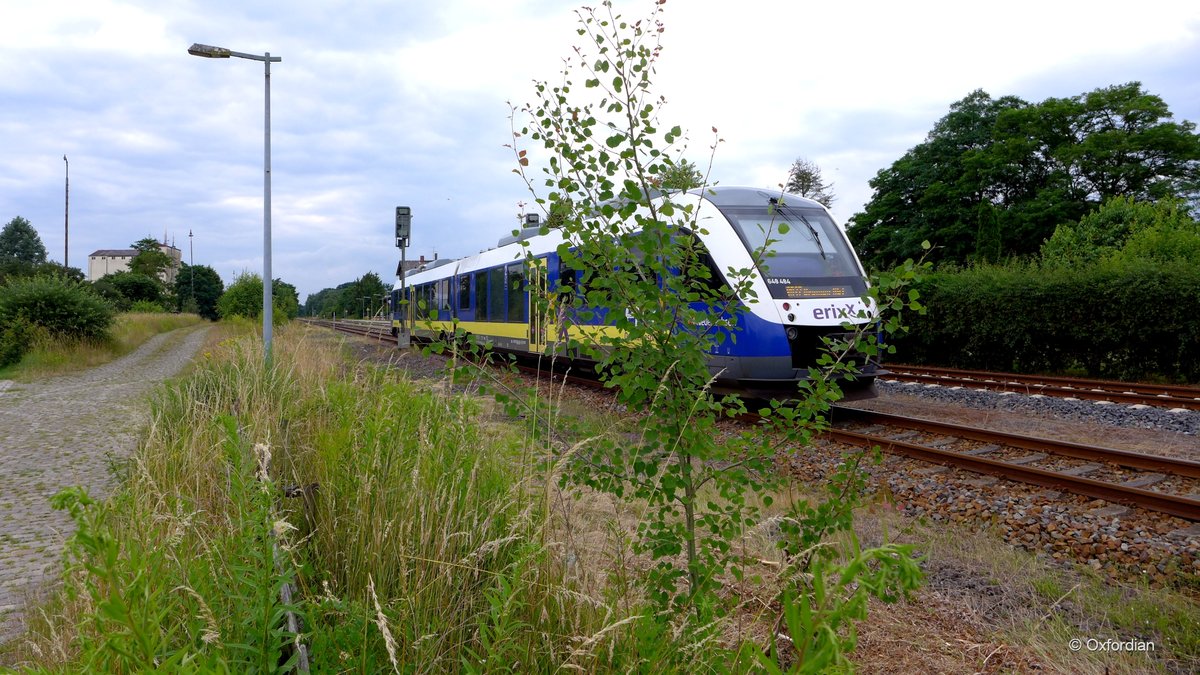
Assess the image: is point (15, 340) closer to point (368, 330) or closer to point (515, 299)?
point (368, 330)

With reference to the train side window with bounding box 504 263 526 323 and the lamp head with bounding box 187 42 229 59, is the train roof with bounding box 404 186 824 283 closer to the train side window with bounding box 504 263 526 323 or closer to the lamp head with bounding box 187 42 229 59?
the train side window with bounding box 504 263 526 323

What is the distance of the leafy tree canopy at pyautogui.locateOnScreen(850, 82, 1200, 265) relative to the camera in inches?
1554

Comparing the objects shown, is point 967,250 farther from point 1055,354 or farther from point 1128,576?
point 1128,576

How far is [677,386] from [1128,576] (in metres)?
3.38

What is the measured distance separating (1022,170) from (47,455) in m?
48.3

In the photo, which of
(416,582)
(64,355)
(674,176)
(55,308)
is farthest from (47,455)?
(55,308)

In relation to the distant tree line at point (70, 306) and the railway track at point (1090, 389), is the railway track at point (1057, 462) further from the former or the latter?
the distant tree line at point (70, 306)

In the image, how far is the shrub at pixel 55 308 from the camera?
20203 mm

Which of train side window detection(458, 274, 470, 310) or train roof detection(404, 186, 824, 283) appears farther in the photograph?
train side window detection(458, 274, 470, 310)

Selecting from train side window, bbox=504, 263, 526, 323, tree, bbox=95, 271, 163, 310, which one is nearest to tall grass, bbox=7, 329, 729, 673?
train side window, bbox=504, 263, 526, 323

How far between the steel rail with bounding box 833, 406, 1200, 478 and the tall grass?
18.1 feet

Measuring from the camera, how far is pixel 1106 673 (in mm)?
2918

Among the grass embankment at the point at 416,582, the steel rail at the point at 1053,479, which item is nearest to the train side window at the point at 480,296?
the steel rail at the point at 1053,479

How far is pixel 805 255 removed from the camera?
9.30m
